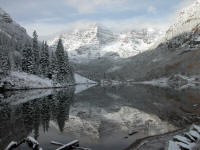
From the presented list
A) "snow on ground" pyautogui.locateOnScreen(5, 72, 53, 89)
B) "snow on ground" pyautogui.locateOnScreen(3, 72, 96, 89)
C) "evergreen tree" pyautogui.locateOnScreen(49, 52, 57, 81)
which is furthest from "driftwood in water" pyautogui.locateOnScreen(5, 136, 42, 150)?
"evergreen tree" pyautogui.locateOnScreen(49, 52, 57, 81)

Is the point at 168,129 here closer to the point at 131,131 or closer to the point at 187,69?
the point at 131,131

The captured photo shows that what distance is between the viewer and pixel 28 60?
297ft

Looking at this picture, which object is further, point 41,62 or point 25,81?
point 41,62

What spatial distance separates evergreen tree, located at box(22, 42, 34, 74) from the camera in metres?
89.4

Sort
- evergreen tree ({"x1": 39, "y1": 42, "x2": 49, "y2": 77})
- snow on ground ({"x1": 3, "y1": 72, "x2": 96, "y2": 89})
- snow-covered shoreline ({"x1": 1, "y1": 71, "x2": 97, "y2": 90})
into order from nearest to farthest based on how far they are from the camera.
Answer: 1. snow-covered shoreline ({"x1": 1, "y1": 71, "x2": 97, "y2": 90})
2. snow on ground ({"x1": 3, "y1": 72, "x2": 96, "y2": 89})
3. evergreen tree ({"x1": 39, "y1": 42, "x2": 49, "y2": 77})

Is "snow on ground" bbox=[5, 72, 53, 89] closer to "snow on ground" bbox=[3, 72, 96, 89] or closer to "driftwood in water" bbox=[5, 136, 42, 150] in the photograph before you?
"snow on ground" bbox=[3, 72, 96, 89]

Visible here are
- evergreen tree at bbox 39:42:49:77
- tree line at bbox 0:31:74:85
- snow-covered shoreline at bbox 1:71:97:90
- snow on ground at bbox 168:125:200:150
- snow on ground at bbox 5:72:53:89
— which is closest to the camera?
snow on ground at bbox 168:125:200:150

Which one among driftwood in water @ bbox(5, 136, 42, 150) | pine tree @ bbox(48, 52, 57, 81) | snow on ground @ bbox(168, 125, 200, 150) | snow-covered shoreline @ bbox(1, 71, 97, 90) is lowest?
driftwood in water @ bbox(5, 136, 42, 150)

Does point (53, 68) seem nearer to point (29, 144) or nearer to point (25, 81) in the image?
point (25, 81)

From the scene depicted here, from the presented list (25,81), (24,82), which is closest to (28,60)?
(25,81)

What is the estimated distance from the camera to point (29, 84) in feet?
275

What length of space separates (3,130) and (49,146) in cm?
803

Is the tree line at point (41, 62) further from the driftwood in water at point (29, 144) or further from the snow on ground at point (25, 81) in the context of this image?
the driftwood in water at point (29, 144)

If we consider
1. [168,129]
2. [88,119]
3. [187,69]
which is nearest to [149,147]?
[168,129]
